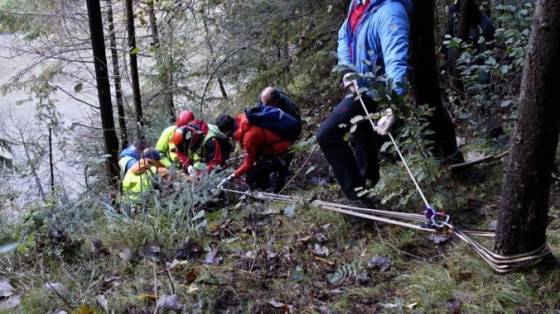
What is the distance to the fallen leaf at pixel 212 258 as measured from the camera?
3516 mm

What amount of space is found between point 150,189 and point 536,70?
3.36 m

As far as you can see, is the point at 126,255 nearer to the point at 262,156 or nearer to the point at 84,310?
the point at 84,310

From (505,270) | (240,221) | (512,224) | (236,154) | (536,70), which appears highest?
(536,70)

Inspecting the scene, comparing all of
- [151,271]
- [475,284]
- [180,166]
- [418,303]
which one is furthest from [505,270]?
[180,166]

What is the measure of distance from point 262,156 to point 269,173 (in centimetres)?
25

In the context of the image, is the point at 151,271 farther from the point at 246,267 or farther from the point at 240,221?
the point at 240,221

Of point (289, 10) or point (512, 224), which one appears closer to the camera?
point (512, 224)

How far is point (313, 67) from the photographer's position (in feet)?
29.1

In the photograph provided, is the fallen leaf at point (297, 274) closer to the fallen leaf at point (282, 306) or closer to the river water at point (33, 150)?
the fallen leaf at point (282, 306)

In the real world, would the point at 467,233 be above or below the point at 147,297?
above

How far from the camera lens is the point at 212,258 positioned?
11.7 feet

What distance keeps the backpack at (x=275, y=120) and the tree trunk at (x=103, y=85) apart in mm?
1731

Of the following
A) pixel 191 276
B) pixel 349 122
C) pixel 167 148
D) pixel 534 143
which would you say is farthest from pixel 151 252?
pixel 167 148

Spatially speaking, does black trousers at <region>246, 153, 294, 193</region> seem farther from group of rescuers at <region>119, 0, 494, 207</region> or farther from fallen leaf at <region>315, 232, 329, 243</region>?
fallen leaf at <region>315, 232, 329, 243</region>
